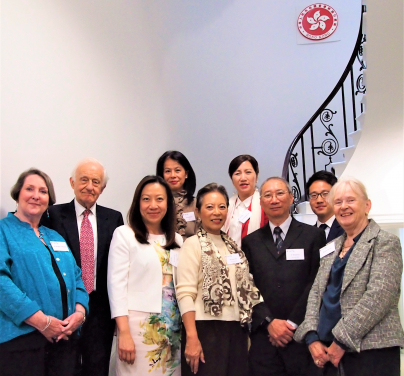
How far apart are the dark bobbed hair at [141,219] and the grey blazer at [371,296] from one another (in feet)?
3.02

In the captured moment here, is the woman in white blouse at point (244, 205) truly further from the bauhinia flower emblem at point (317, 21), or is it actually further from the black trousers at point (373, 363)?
the bauhinia flower emblem at point (317, 21)

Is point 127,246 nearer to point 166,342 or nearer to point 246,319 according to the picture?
point 166,342

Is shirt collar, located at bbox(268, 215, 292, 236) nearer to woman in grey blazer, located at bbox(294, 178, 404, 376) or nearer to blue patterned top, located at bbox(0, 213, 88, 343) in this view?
woman in grey blazer, located at bbox(294, 178, 404, 376)

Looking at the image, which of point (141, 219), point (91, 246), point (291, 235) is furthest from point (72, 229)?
point (291, 235)

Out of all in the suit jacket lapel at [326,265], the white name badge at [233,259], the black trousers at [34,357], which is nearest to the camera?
the black trousers at [34,357]

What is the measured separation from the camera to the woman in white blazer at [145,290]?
6.86 feet

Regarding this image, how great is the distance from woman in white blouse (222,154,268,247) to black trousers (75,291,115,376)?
3.53 feet

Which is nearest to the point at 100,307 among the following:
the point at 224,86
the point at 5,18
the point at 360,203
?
the point at 360,203

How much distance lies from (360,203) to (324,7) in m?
6.17

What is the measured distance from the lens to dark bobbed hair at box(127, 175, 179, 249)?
2.31 m

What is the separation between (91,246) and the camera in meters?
2.37

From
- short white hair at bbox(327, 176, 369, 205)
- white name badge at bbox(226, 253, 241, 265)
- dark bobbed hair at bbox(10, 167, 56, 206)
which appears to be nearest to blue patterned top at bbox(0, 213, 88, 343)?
dark bobbed hair at bbox(10, 167, 56, 206)

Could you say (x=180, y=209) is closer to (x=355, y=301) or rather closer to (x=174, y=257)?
(x=174, y=257)

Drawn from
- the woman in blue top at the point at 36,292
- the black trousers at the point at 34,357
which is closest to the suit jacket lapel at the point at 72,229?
the woman in blue top at the point at 36,292
